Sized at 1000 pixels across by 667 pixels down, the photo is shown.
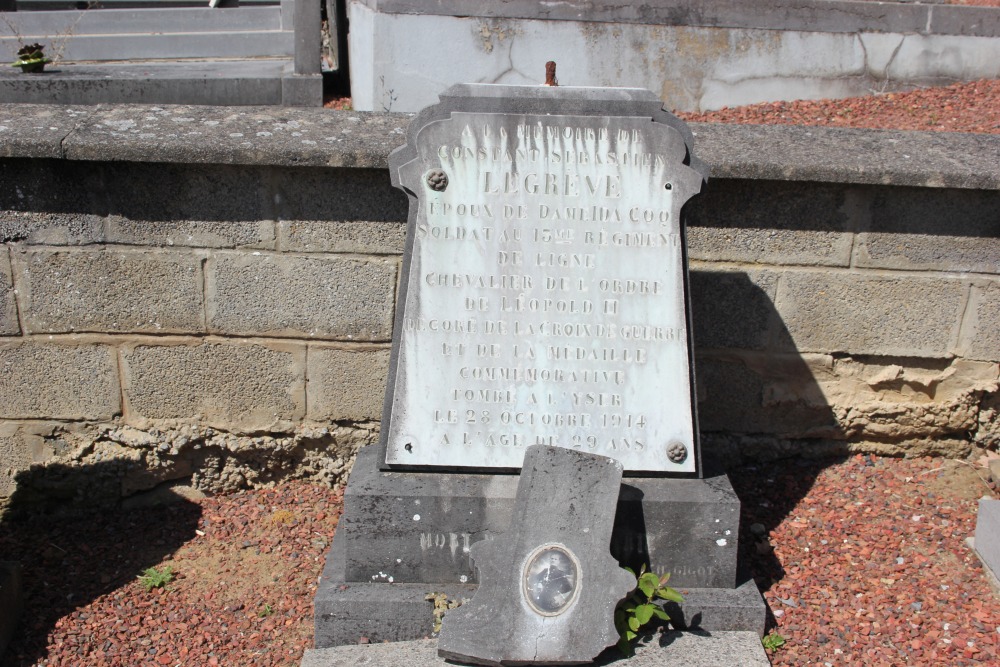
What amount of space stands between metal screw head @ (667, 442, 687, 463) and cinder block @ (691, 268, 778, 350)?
685 millimetres

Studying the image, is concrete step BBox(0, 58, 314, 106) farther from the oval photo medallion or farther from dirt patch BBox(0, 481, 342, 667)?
the oval photo medallion

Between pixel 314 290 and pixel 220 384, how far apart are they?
0.53 meters

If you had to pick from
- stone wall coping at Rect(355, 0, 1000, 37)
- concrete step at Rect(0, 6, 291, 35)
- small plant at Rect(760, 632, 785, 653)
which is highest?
stone wall coping at Rect(355, 0, 1000, 37)

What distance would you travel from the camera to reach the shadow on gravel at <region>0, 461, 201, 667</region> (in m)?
3.13

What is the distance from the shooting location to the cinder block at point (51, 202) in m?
3.22

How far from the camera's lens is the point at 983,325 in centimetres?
349

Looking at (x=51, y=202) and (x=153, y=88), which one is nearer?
(x=51, y=202)

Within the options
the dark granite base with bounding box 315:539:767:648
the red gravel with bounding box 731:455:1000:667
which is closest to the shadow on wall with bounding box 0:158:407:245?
the dark granite base with bounding box 315:539:767:648

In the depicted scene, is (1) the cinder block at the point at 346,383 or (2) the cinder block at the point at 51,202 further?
(1) the cinder block at the point at 346,383

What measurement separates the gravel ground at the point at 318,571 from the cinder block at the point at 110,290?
2.51 feet

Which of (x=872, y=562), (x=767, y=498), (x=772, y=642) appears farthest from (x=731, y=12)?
(x=772, y=642)


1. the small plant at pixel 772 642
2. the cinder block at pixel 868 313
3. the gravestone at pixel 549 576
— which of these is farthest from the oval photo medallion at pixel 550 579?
the cinder block at pixel 868 313

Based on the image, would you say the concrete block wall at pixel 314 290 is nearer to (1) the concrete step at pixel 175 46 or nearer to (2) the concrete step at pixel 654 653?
(2) the concrete step at pixel 654 653

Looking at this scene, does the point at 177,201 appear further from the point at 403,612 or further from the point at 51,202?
the point at 403,612
